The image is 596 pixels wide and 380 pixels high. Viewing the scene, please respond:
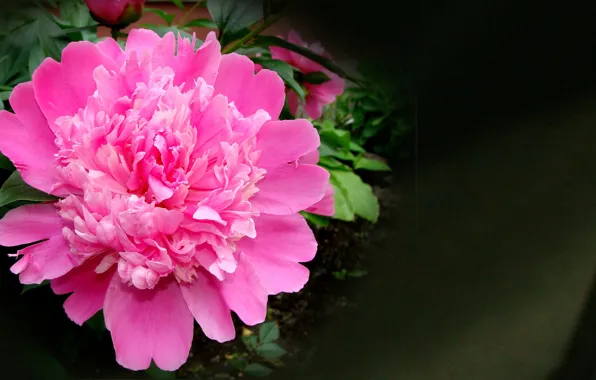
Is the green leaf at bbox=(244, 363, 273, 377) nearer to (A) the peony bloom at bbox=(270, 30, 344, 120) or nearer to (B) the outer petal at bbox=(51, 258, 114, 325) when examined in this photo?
(A) the peony bloom at bbox=(270, 30, 344, 120)

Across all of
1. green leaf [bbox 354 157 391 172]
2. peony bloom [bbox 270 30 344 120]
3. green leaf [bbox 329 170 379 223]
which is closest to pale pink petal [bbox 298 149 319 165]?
peony bloom [bbox 270 30 344 120]

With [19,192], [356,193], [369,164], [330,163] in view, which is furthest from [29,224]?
[369,164]

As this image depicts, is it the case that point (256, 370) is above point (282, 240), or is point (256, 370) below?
below

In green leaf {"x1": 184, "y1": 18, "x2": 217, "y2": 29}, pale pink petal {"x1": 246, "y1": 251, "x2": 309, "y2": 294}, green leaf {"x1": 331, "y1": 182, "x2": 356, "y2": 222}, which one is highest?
green leaf {"x1": 184, "y1": 18, "x2": 217, "y2": 29}

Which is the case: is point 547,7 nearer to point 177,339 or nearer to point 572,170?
point 572,170

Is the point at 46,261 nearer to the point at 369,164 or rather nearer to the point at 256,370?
the point at 256,370

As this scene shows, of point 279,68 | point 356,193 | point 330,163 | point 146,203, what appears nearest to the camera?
point 146,203

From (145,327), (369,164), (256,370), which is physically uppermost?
(145,327)

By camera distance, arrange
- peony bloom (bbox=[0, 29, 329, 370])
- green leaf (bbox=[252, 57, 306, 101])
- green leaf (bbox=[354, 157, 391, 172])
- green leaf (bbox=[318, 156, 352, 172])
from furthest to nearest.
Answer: green leaf (bbox=[354, 157, 391, 172]), green leaf (bbox=[318, 156, 352, 172]), green leaf (bbox=[252, 57, 306, 101]), peony bloom (bbox=[0, 29, 329, 370])
